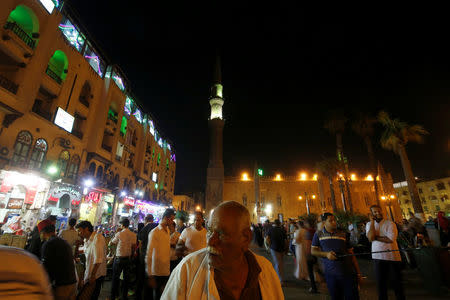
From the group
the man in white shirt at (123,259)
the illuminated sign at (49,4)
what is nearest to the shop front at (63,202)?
the man in white shirt at (123,259)

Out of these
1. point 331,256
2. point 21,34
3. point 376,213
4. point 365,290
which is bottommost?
point 365,290

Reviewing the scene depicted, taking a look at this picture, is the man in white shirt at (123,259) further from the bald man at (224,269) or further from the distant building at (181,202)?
the distant building at (181,202)

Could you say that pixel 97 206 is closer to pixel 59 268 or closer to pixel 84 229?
pixel 84 229

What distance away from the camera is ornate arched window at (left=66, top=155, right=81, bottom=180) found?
1641 centimetres

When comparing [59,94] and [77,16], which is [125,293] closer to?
[59,94]

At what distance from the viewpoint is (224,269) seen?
1.54m

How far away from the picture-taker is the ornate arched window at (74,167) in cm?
1641

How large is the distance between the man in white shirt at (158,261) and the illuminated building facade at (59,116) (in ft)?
39.1

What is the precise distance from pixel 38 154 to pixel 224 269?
17509 millimetres

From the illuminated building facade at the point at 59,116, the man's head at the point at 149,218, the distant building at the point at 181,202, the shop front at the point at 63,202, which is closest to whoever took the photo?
the man's head at the point at 149,218

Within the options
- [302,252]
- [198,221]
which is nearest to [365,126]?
[302,252]

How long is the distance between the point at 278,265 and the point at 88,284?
19.4 ft

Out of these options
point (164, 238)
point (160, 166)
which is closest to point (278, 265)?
point (164, 238)

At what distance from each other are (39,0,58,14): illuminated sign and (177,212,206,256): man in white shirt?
19.4 metres
